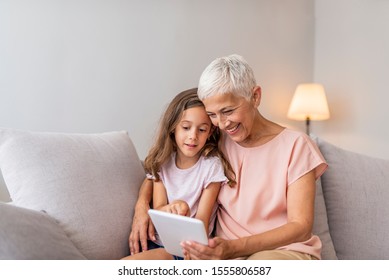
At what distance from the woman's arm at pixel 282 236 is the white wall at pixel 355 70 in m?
1.63

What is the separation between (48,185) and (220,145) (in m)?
0.54

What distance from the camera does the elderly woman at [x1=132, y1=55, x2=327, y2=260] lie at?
4.20ft

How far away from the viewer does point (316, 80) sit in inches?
132

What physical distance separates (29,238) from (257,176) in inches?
26.6

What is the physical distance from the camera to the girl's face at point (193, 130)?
1.41 m

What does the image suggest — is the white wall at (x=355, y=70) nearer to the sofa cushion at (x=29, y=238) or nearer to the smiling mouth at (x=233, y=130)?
the smiling mouth at (x=233, y=130)

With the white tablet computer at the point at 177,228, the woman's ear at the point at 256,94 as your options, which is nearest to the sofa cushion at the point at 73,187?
the white tablet computer at the point at 177,228

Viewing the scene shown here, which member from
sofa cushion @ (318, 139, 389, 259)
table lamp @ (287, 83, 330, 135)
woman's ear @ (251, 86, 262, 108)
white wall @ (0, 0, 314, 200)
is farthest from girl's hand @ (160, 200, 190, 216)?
table lamp @ (287, 83, 330, 135)

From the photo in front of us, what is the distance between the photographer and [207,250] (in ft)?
3.73

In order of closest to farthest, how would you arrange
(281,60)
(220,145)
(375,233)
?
(220,145), (375,233), (281,60)
